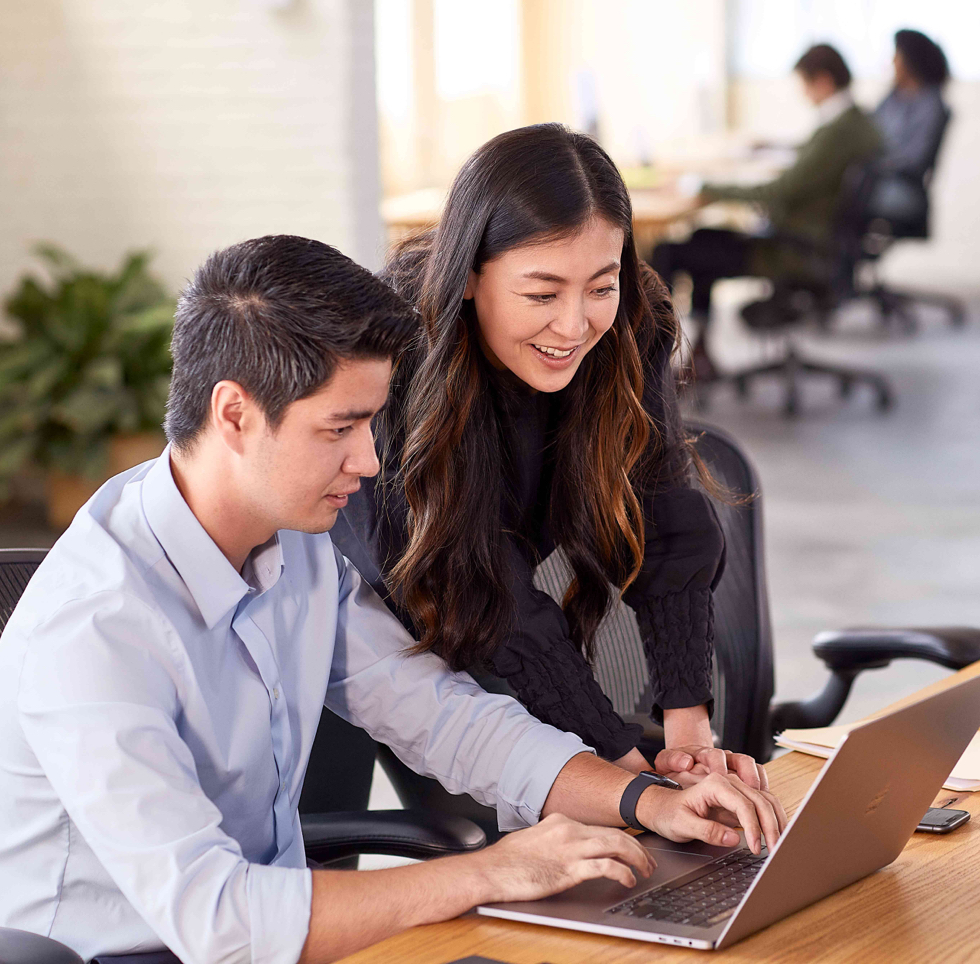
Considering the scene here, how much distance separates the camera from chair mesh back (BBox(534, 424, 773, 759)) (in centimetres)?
182

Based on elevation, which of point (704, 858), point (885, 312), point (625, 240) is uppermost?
point (625, 240)

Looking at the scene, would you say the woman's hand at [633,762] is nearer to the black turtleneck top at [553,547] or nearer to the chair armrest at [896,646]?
the black turtleneck top at [553,547]

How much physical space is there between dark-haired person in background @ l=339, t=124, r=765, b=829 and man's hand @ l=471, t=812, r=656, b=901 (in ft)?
0.80

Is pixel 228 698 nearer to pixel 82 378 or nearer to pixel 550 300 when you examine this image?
pixel 550 300

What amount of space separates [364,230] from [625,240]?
10.2 feet

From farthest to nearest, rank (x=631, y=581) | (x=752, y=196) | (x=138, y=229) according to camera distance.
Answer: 1. (x=752, y=196)
2. (x=138, y=229)
3. (x=631, y=581)

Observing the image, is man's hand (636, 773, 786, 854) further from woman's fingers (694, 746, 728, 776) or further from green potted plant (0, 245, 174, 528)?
green potted plant (0, 245, 174, 528)

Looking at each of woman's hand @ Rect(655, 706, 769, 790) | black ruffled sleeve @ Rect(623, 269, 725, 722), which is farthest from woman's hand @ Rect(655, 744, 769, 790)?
black ruffled sleeve @ Rect(623, 269, 725, 722)

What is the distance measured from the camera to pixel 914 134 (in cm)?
750

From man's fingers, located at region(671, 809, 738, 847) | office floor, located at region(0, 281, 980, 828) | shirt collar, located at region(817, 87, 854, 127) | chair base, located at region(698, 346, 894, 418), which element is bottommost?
office floor, located at region(0, 281, 980, 828)

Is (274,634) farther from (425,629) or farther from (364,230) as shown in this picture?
(364,230)

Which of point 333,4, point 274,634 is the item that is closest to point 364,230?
point 333,4

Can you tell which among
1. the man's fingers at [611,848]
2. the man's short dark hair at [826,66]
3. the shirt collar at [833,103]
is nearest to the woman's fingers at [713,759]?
the man's fingers at [611,848]

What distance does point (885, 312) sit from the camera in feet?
28.2
